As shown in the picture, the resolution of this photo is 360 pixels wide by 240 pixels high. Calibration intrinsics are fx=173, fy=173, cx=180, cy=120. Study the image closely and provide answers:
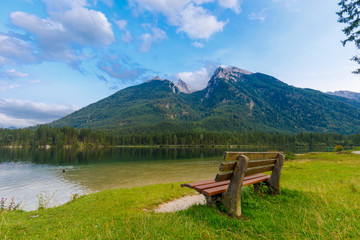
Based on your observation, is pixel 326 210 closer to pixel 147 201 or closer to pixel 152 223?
pixel 152 223

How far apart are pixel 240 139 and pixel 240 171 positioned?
567 ft

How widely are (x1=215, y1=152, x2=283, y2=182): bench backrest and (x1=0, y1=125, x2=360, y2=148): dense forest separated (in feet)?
485

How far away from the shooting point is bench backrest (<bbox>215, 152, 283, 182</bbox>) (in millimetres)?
4969

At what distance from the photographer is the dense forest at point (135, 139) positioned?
13125cm

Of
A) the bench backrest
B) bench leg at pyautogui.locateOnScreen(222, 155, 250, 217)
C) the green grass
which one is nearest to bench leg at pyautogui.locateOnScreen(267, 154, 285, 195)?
the bench backrest

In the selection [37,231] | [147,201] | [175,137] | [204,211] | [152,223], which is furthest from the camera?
[175,137]

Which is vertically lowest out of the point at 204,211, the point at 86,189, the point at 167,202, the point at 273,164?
the point at 86,189

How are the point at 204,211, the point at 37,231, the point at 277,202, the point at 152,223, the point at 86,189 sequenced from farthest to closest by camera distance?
the point at 86,189 < the point at 277,202 < the point at 204,211 < the point at 37,231 < the point at 152,223

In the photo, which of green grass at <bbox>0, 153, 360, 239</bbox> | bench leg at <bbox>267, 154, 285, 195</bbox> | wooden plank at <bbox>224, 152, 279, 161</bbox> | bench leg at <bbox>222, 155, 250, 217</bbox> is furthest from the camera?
bench leg at <bbox>267, 154, 285, 195</bbox>

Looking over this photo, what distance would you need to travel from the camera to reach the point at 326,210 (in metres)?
4.95

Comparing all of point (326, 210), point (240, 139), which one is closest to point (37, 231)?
point (326, 210)

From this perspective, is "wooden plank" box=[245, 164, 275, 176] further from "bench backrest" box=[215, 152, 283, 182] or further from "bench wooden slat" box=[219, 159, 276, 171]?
"bench wooden slat" box=[219, 159, 276, 171]

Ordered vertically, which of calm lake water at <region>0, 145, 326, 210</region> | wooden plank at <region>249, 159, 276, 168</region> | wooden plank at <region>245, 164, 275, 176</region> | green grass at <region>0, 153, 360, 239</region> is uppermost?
wooden plank at <region>249, 159, 276, 168</region>

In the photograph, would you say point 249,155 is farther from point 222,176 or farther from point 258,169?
point 222,176
